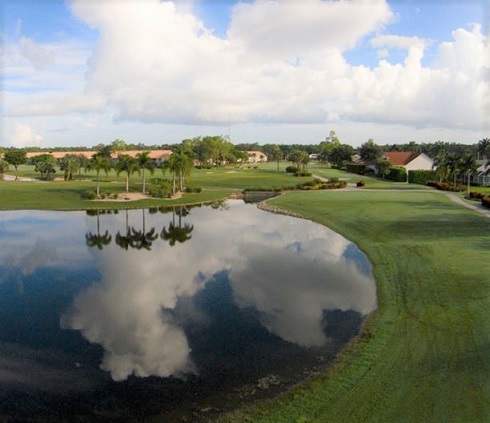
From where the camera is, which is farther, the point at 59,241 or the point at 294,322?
the point at 59,241

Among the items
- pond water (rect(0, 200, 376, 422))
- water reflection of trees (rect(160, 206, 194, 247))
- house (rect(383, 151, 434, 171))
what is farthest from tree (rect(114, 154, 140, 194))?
house (rect(383, 151, 434, 171))

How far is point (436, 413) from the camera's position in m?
10.9

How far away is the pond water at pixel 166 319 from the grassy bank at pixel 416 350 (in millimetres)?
849

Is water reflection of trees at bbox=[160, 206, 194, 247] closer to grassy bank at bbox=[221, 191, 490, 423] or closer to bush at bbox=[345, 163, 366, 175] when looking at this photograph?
grassy bank at bbox=[221, 191, 490, 423]

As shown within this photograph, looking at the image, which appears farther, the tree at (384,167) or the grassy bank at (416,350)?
the tree at (384,167)

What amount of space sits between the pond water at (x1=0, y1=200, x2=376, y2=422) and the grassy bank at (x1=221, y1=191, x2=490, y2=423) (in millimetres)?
849

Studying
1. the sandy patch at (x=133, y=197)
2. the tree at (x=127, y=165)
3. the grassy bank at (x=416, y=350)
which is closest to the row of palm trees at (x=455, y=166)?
the grassy bank at (x=416, y=350)

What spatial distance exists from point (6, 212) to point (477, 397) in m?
45.4

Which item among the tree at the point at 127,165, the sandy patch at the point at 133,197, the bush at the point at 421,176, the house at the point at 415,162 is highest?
the house at the point at 415,162

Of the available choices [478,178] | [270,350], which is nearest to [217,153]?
[478,178]

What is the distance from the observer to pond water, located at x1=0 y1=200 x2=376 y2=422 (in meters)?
12.3

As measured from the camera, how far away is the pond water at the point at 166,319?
12344 mm

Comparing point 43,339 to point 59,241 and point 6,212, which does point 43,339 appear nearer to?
point 59,241

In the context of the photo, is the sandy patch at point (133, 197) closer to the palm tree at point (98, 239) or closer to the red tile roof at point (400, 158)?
the palm tree at point (98, 239)
